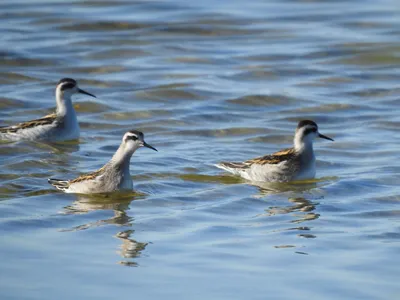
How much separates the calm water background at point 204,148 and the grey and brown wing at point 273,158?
55 centimetres

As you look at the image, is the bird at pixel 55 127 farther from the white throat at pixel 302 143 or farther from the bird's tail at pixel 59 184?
the white throat at pixel 302 143

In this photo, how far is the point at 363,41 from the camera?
28859 mm

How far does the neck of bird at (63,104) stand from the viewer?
A: 21.5 meters

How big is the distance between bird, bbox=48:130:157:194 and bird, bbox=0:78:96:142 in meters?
3.47

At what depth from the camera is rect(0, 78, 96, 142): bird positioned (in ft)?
66.5

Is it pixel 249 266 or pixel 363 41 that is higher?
pixel 363 41

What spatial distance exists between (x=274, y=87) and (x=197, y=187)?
7.85 m

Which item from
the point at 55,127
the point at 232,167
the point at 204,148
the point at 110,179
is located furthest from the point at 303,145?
the point at 55,127

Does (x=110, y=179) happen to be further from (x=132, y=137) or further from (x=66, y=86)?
(x=66, y=86)

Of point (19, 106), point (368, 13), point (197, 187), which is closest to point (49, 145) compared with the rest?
point (19, 106)

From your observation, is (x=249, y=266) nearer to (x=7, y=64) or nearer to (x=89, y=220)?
(x=89, y=220)

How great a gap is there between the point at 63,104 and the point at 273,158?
5.25 m

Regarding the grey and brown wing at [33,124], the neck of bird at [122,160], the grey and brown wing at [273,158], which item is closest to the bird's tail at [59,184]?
Answer: the neck of bird at [122,160]

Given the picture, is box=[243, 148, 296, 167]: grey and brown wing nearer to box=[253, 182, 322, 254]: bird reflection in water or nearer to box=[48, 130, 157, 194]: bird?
box=[253, 182, 322, 254]: bird reflection in water
